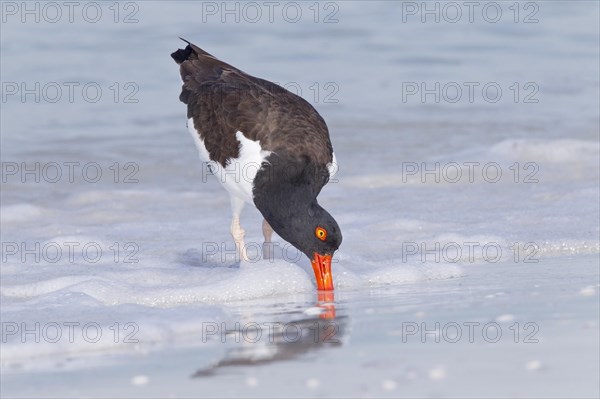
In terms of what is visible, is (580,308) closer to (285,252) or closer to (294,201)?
(294,201)

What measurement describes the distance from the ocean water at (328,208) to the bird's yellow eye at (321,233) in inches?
11.2

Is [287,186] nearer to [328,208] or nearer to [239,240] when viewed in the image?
[239,240]

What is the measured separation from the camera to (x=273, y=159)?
307 inches

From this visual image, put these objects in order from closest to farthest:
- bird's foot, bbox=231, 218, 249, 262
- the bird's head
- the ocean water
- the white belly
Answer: the ocean water < the bird's head < the white belly < bird's foot, bbox=231, 218, 249, 262

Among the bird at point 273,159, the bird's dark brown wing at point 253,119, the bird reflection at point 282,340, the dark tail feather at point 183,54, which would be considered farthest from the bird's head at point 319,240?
the dark tail feather at point 183,54

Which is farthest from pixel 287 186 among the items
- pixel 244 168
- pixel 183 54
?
pixel 183 54

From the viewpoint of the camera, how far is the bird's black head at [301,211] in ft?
24.2

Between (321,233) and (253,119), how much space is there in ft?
3.25

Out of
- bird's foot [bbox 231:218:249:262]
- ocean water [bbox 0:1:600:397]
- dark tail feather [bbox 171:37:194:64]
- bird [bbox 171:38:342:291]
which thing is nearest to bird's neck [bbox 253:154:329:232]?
bird [bbox 171:38:342:291]

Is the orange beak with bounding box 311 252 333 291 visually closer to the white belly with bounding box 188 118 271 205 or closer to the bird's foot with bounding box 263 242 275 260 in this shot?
the white belly with bounding box 188 118 271 205

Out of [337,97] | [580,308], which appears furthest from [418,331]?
[337,97]

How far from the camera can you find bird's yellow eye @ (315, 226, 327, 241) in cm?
737

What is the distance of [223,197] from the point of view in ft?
35.4

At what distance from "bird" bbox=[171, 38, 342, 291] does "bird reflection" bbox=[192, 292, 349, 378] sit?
3.09 ft
